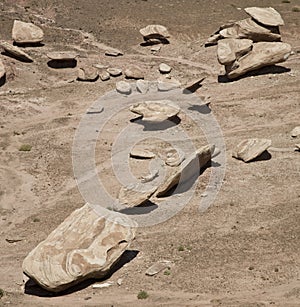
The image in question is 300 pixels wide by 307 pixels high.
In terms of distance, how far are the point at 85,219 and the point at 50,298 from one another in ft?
12.6

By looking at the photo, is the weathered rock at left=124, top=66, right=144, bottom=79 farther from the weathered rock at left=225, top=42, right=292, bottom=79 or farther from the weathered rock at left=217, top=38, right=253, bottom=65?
the weathered rock at left=225, top=42, right=292, bottom=79

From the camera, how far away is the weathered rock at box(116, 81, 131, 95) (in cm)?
5197

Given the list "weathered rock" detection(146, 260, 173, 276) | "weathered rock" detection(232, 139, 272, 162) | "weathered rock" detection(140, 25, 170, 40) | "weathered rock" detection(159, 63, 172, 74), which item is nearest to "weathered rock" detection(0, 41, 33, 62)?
"weathered rock" detection(159, 63, 172, 74)

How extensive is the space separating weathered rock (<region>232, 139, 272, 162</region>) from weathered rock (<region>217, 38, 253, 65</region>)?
40.8ft

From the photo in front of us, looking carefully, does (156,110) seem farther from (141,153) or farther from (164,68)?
(164,68)

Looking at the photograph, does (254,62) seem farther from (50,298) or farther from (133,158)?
(50,298)

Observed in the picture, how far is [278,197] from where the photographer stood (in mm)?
36062

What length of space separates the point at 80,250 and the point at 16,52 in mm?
31559

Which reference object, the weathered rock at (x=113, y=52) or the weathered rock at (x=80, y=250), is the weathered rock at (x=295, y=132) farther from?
the weathered rock at (x=113, y=52)

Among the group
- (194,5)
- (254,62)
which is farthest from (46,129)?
(194,5)

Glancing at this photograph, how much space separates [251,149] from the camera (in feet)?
133

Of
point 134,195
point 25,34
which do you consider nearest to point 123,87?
point 25,34

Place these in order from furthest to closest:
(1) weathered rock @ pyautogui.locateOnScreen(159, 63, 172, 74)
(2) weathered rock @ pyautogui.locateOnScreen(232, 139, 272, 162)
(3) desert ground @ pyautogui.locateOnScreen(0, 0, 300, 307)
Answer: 1. (1) weathered rock @ pyautogui.locateOnScreen(159, 63, 172, 74)
2. (2) weathered rock @ pyautogui.locateOnScreen(232, 139, 272, 162)
3. (3) desert ground @ pyautogui.locateOnScreen(0, 0, 300, 307)

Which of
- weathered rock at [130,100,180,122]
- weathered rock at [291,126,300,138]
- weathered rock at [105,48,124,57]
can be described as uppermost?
weathered rock at [291,126,300,138]
